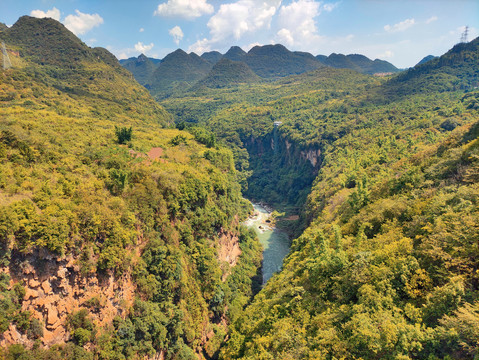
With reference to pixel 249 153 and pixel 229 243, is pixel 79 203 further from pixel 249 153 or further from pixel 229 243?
pixel 249 153

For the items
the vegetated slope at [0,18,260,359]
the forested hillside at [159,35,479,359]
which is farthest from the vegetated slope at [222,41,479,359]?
the vegetated slope at [0,18,260,359]

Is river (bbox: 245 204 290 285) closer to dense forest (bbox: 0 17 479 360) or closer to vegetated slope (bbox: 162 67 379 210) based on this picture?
dense forest (bbox: 0 17 479 360)

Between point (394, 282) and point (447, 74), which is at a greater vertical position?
point (447, 74)

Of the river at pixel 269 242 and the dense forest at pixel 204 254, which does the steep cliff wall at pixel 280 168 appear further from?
the dense forest at pixel 204 254

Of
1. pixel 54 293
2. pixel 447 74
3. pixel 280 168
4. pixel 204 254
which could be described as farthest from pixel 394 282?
pixel 447 74

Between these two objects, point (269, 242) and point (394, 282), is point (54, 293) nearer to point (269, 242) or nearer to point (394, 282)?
point (394, 282)

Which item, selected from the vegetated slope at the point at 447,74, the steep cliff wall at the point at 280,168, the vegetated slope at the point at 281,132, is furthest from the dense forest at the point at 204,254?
the vegetated slope at the point at 447,74
